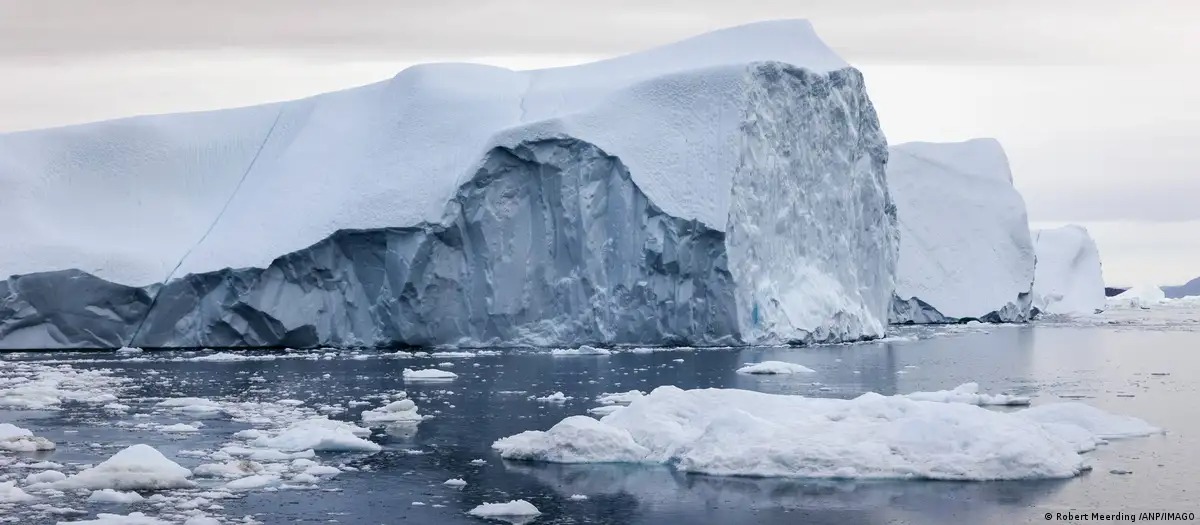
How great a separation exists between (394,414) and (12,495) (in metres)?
4.63

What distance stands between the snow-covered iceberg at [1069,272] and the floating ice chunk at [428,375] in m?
34.3

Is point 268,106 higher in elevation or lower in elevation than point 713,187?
higher

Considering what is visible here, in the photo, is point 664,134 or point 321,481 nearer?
point 321,481

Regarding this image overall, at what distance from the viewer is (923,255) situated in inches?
1485

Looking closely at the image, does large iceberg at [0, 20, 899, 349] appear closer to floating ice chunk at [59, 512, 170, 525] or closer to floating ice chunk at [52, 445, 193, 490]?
floating ice chunk at [52, 445, 193, 490]

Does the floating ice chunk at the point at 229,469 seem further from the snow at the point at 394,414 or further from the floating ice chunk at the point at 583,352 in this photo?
the floating ice chunk at the point at 583,352

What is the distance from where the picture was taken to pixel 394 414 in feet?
43.7

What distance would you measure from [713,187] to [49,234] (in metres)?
12.0

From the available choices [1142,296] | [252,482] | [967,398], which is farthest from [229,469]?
[1142,296]

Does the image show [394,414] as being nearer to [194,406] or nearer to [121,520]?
[194,406]

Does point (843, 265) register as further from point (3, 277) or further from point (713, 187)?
point (3, 277)

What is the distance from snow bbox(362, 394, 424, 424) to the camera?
523 inches

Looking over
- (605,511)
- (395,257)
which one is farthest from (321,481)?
(395,257)

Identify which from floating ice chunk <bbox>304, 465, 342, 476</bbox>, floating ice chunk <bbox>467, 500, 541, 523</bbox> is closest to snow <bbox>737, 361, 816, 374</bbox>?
floating ice chunk <bbox>304, 465, 342, 476</bbox>
